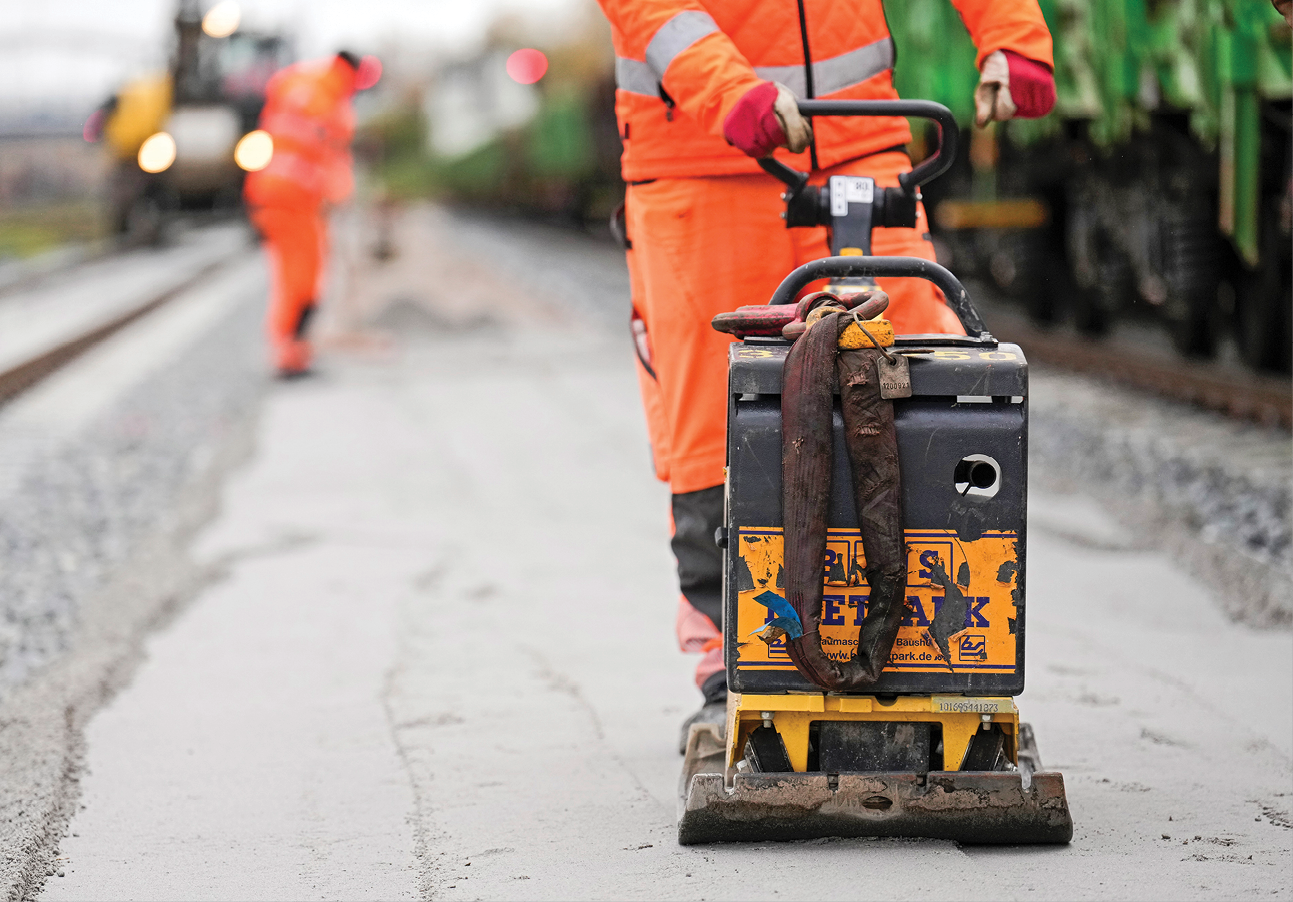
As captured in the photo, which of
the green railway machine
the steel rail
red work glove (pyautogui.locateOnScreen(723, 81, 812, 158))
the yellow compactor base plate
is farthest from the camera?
the steel rail

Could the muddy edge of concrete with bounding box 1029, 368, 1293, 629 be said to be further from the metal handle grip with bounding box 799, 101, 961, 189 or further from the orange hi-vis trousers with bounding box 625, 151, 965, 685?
the metal handle grip with bounding box 799, 101, 961, 189

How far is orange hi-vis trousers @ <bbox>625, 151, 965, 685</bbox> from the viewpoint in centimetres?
280

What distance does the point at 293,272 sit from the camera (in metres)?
10.0

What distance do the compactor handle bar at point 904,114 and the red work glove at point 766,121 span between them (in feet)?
0.14

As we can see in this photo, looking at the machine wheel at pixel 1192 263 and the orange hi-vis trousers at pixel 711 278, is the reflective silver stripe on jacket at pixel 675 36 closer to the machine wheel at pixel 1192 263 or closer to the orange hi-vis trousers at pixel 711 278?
the orange hi-vis trousers at pixel 711 278

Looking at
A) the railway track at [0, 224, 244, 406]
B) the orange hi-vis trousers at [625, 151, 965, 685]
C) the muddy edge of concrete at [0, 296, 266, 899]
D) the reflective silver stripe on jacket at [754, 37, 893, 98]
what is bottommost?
the muddy edge of concrete at [0, 296, 266, 899]

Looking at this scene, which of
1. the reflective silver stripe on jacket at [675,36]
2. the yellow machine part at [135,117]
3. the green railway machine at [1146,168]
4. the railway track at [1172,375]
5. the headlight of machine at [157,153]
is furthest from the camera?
the yellow machine part at [135,117]

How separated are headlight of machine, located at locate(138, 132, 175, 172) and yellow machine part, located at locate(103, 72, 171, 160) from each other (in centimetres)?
11

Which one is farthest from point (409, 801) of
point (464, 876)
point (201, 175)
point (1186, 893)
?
point (201, 175)

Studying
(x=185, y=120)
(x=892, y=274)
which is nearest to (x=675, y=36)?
(x=892, y=274)

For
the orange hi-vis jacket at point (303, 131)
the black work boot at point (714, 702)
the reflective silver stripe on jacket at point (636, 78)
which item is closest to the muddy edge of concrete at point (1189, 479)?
the black work boot at point (714, 702)

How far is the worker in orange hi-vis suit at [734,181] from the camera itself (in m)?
2.76

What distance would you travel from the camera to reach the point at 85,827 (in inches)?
107

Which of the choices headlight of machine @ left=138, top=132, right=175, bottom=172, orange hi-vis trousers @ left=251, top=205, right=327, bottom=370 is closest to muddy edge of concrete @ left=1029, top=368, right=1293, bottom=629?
orange hi-vis trousers @ left=251, top=205, right=327, bottom=370
